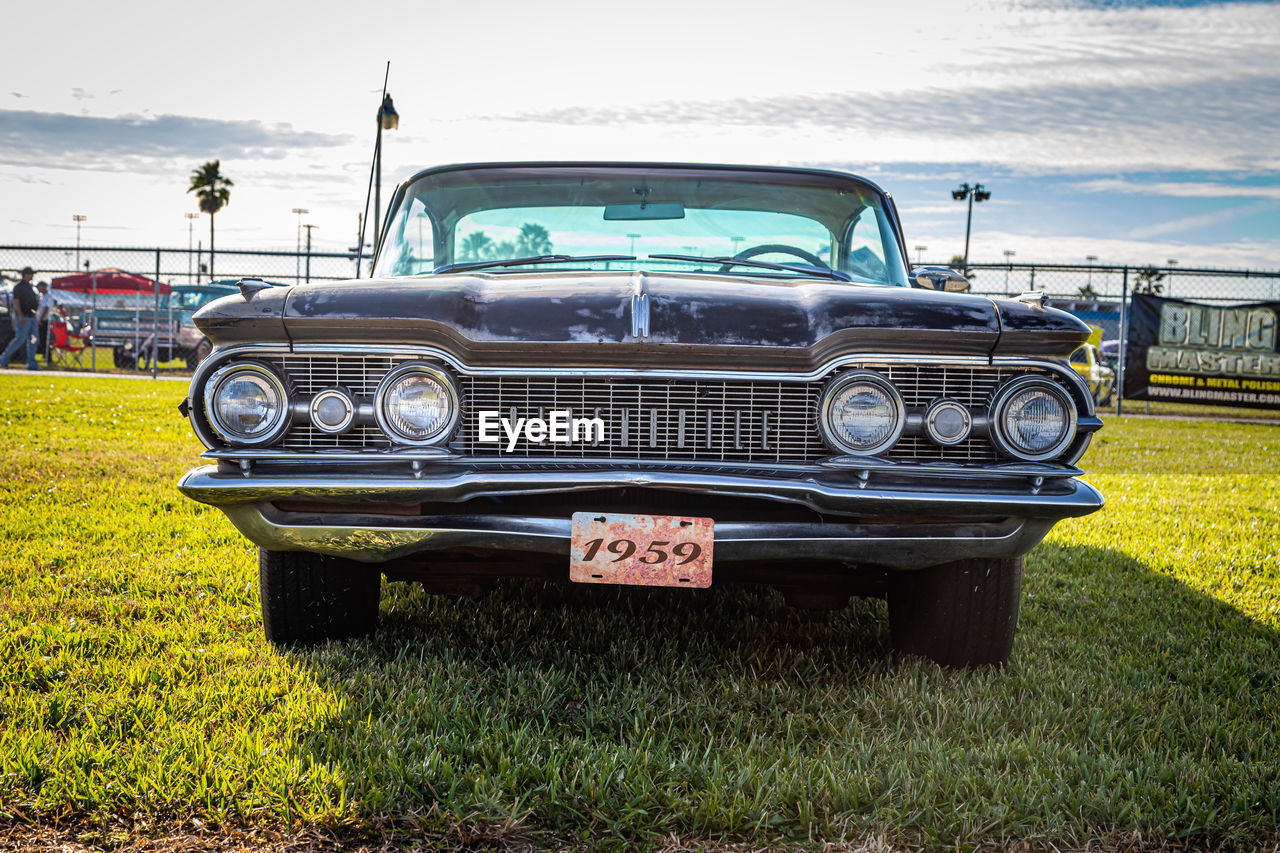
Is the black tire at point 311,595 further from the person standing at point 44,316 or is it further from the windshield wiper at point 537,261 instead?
the person standing at point 44,316

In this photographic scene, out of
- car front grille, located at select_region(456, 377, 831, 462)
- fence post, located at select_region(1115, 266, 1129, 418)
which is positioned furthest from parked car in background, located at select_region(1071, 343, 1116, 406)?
car front grille, located at select_region(456, 377, 831, 462)

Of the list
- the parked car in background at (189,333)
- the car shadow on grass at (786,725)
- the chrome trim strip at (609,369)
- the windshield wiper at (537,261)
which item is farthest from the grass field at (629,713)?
the parked car in background at (189,333)

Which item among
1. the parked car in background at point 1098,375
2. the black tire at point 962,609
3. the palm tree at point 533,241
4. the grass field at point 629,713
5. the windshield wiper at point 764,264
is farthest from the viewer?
the parked car in background at point 1098,375

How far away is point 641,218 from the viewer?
11.0 ft

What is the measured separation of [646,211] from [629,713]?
170 centimetres

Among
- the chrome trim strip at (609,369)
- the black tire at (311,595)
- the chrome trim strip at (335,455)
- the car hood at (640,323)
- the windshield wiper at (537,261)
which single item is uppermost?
the windshield wiper at (537,261)

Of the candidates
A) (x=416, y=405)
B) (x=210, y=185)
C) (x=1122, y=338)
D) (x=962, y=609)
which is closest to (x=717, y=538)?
(x=416, y=405)

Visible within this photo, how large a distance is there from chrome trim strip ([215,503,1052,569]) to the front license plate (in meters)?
0.04

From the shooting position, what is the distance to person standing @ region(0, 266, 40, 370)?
15.5 meters

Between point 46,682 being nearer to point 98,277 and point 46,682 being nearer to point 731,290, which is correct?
point 731,290

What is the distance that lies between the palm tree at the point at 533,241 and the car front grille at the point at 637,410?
1049 millimetres

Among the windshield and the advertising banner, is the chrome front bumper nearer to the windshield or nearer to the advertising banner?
the windshield

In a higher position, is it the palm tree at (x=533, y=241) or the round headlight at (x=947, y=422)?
the palm tree at (x=533, y=241)

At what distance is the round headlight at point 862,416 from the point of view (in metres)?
2.37
